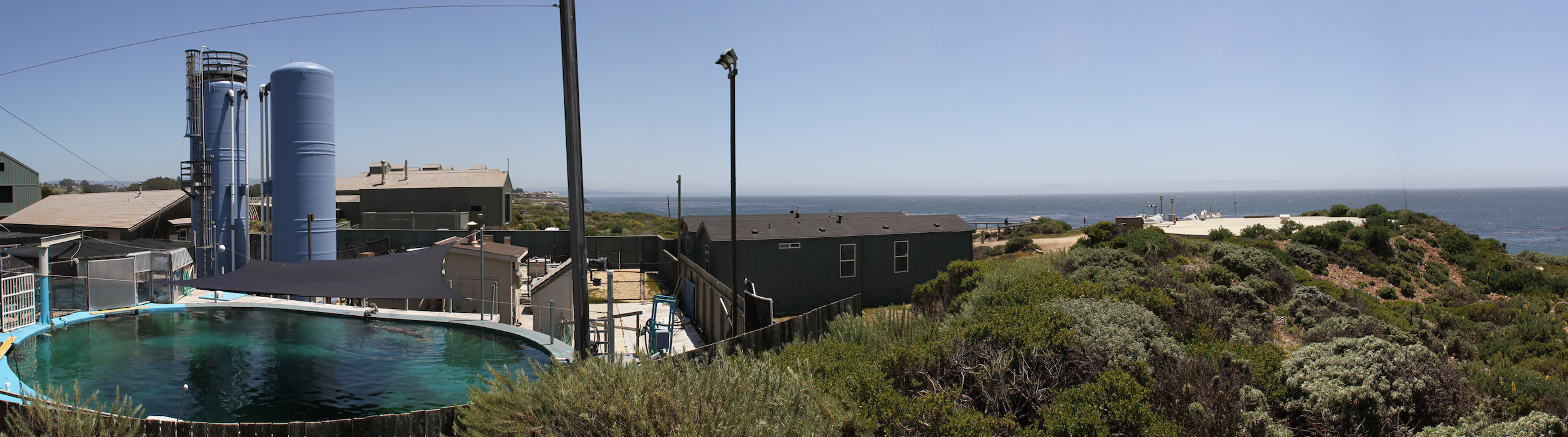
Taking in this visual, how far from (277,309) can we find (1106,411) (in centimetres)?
1858

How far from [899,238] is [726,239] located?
204 inches

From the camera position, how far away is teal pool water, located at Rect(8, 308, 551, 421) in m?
10.5

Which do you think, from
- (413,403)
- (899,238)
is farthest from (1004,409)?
(899,238)

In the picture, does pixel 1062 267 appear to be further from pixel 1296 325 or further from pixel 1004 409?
pixel 1004 409

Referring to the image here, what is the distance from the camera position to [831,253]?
19297mm

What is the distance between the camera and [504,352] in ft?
42.9

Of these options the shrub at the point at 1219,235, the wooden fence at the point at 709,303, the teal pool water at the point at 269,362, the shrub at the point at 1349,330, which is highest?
the shrub at the point at 1219,235

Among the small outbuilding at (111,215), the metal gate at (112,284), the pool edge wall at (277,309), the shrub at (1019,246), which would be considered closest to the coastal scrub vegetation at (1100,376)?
A: the pool edge wall at (277,309)

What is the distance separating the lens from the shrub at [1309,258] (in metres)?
15.5

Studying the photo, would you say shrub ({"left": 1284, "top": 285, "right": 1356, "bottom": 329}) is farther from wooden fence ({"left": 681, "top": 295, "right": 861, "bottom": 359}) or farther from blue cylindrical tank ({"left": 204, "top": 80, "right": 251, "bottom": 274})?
blue cylindrical tank ({"left": 204, "top": 80, "right": 251, "bottom": 274})

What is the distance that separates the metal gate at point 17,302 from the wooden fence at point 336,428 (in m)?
11.1

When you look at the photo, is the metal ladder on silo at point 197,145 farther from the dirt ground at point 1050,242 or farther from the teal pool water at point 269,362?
the dirt ground at point 1050,242

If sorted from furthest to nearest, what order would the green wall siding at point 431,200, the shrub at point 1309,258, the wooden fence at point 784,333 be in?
the green wall siding at point 431,200, the shrub at point 1309,258, the wooden fence at point 784,333

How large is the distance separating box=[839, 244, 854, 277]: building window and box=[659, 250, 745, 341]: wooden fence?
14.1 feet
